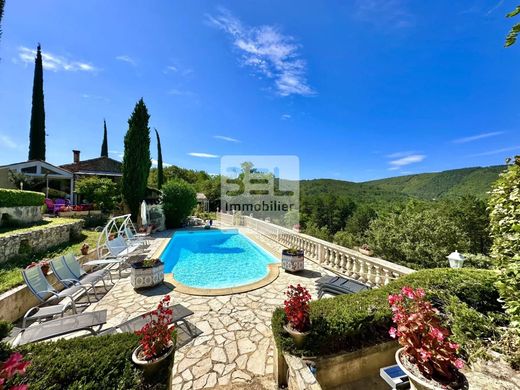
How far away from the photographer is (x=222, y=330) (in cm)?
391

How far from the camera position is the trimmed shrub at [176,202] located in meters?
16.3

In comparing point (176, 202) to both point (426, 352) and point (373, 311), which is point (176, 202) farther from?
point (426, 352)

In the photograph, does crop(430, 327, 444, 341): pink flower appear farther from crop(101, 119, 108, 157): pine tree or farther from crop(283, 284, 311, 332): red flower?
crop(101, 119, 108, 157): pine tree

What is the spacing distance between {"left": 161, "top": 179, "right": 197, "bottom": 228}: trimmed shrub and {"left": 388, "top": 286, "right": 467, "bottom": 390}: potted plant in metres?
16.3

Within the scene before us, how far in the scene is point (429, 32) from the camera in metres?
7.53

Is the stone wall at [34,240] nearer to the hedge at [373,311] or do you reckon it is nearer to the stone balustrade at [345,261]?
the hedge at [373,311]

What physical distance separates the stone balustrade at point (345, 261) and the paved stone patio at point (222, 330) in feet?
4.34

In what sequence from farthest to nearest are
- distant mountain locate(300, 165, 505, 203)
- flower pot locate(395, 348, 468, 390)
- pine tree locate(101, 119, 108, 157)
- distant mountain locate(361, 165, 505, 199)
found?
distant mountain locate(300, 165, 505, 203), distant mountain locate(361, 165, 505, 199), pine tree locate(101, 119, 108, 157), flower pot locate(395, 348, 468, 390)

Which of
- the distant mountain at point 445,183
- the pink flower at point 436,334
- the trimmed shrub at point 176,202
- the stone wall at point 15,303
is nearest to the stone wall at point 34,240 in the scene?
the stone wall at point 15,303

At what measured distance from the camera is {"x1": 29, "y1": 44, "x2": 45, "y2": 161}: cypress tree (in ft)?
63.6

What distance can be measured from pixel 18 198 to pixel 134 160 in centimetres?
723

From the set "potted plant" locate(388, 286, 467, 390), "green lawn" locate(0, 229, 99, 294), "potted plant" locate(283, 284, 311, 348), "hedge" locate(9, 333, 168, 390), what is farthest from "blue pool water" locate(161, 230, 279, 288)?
"potted plant" locate(388, 286, 467, 390)

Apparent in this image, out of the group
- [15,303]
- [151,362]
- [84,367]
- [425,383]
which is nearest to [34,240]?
[15,303]

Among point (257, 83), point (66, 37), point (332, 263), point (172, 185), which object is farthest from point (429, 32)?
point (172, 185)
